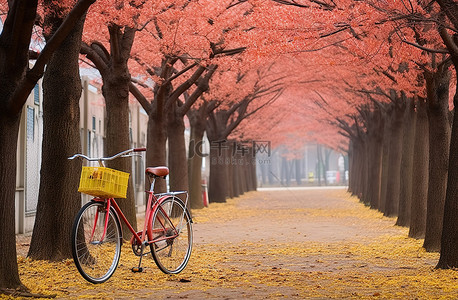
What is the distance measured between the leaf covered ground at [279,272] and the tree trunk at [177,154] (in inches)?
248

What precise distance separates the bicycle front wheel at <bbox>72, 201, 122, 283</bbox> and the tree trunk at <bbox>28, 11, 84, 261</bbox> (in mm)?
2033

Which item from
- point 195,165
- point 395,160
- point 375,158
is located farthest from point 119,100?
point 375,158

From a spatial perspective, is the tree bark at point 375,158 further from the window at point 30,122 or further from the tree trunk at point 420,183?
the window at point 30,122

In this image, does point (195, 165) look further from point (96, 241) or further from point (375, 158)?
point (96, 241)

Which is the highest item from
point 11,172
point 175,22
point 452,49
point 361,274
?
point 175,22

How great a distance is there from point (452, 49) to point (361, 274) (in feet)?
10.3

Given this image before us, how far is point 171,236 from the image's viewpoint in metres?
9.09

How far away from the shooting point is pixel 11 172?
760 centimetres

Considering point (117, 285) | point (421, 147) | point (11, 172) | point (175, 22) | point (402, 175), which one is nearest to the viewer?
point (11, 172)

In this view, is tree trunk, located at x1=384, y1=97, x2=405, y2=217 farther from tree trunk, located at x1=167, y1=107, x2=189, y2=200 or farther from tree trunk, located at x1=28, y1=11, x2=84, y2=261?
tree trunk, located at x1=28, y1=11, x2=84, y2=261

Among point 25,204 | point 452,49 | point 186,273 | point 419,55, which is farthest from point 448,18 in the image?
point 25,204

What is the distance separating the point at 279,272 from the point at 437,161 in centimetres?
411

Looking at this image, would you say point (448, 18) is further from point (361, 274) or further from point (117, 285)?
point (117, 285)

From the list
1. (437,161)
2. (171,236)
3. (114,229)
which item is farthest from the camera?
(437,161)
